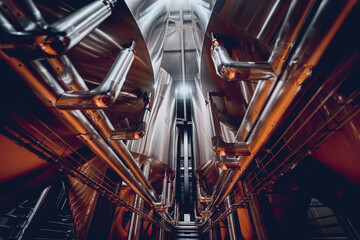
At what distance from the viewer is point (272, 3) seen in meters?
1.01

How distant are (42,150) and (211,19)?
1.76 m

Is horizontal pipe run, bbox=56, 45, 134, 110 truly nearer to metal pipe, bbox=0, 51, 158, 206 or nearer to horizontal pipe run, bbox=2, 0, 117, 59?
metal pipe, bbox=0, 51, 158, 206

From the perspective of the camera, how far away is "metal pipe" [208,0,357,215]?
56 cm

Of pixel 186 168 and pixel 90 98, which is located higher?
pixel 186 168

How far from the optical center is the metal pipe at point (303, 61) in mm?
558

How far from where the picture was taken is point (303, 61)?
2.23ft

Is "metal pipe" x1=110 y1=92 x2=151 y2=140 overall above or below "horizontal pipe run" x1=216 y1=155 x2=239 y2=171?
above

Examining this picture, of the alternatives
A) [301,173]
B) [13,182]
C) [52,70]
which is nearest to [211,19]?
[52,70]

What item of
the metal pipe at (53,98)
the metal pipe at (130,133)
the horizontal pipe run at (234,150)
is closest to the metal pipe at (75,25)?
the metal pipe at (53,98)

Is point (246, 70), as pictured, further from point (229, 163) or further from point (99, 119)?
point (99, 119)

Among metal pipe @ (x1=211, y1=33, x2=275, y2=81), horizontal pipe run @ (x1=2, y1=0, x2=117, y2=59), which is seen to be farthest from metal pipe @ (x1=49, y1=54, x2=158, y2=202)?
metal pipe @ (x1=211, y1=33, x2=275, y2=81)

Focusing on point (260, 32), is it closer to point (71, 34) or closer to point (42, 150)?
point (71, 34)

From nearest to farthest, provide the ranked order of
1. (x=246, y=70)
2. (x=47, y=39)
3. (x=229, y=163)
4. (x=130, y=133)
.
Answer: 1. (x=47, y=39)
2. (x=246, y=70)
3. (x=130, y=133)
4. (x=229, y=163)

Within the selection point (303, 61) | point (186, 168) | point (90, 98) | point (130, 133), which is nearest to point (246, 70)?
point (303, 61)
